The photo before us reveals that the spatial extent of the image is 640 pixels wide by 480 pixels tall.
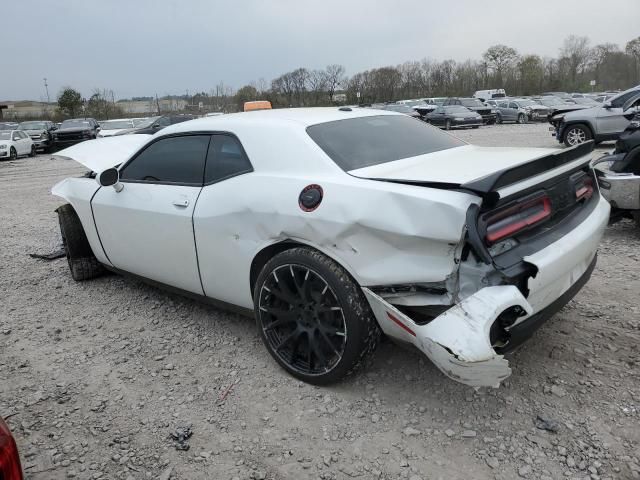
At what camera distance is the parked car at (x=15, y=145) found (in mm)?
21609

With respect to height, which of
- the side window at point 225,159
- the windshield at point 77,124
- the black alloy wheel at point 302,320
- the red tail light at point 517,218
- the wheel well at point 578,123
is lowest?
the black alloy wheel at point 302,320

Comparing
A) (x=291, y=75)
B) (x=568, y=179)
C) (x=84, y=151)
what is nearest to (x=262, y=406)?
(x=568, y=179)

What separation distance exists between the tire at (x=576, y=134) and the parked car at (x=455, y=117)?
44.8 ft

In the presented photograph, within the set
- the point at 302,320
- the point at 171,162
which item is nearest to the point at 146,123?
the point at 171,162

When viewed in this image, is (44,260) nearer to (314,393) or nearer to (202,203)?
(202,203)

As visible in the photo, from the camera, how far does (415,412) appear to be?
110 inches

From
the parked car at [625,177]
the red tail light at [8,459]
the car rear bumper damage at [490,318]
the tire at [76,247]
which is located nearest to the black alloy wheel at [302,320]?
the car rear bumper damage at [490,318]

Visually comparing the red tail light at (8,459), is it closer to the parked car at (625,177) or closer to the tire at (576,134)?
the parked car at (625,177)

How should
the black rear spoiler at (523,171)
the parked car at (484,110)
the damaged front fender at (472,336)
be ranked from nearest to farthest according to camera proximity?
the damaged front fender at (472,336)
the black rear spoiler at (523,171)
the parked car at (484,110)

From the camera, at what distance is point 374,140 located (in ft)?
11.0

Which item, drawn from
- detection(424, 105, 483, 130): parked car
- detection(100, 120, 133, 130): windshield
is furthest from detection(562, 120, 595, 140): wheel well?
detection(100, 120, 133, 130): windshield

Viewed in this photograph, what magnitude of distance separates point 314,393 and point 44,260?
4.33 meters

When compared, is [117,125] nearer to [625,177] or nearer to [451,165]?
[625,177]

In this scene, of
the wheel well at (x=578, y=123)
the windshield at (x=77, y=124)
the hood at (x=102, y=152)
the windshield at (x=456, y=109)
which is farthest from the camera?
the windshield at (x=456, y=109)
